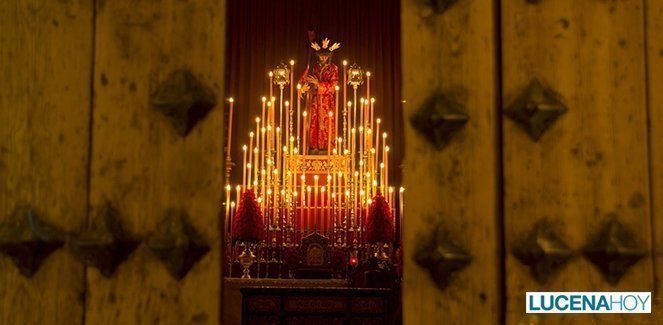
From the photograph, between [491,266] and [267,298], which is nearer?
→ [491,266]

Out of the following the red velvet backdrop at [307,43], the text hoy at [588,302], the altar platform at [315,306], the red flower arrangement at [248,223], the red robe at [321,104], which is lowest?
the altar platform at [315,306]

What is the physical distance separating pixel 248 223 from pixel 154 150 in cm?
387

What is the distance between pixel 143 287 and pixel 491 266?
0.50m

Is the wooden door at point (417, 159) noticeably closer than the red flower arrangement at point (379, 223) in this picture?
Yes

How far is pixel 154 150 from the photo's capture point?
3.43 feet

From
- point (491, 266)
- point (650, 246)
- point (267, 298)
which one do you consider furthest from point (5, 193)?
point (267, 298)

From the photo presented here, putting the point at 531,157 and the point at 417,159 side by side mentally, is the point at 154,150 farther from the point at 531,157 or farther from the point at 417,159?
the point at 531,157

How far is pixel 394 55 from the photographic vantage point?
861cm

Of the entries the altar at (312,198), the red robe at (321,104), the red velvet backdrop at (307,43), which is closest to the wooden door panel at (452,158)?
the altar at (312,198)

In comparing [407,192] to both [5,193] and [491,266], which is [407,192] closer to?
[491,266]

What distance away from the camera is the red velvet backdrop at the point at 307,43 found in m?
8.50

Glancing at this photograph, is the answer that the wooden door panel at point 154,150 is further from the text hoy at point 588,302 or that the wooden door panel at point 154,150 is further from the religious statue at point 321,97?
the religious statue at point 321,97

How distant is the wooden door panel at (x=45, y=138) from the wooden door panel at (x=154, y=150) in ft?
0.09

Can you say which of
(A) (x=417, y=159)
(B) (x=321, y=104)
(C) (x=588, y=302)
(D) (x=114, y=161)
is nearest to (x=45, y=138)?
(D) (x=114, y=161)
